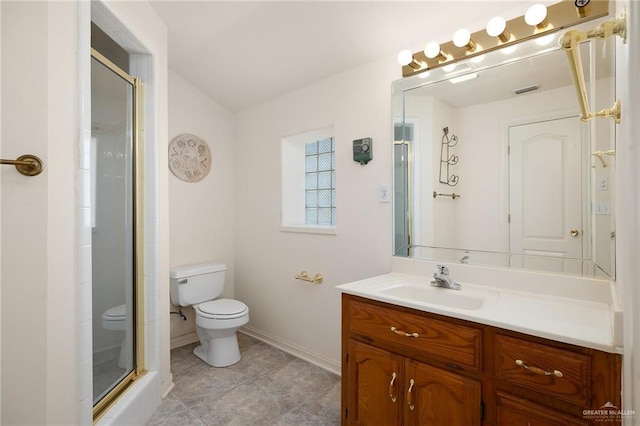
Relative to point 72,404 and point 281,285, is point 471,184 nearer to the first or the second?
point 281,285

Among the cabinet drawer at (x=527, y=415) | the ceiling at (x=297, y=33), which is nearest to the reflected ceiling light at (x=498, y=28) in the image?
the ceiling at (x=297, y=33)

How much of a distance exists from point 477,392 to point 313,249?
149 cm

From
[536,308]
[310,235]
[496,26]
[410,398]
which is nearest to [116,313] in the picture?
[310,235]

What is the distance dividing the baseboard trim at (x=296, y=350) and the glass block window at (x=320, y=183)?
1044mm

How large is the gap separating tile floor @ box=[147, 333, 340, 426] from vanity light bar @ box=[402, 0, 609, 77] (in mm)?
2064

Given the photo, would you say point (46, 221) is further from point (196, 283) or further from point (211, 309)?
point (196, 283)

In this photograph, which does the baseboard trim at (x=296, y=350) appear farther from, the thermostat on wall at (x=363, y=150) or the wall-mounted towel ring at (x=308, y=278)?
the thermostat on wall at (x=363, y=150)

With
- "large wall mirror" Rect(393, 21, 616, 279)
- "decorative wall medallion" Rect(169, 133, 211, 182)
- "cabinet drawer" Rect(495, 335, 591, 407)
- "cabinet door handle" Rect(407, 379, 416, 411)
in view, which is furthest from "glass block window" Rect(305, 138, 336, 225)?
"cabinet drawer" Rect(495, 335, 591, 407)

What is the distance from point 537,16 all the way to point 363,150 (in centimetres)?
106

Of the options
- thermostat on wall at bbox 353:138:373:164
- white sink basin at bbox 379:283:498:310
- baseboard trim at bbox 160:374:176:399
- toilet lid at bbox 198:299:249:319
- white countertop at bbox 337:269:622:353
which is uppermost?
thermostat on wall at bbox 353:138:373:164

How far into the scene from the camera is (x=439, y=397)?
49.3 inches

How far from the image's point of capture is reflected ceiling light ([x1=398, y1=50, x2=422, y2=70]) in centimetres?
178

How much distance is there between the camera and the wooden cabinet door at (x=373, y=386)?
1.39 m

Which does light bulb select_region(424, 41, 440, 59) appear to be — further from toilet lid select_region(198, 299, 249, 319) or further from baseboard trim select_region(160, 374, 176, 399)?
baseboard trim select_region(160, 374, 176, 399)
